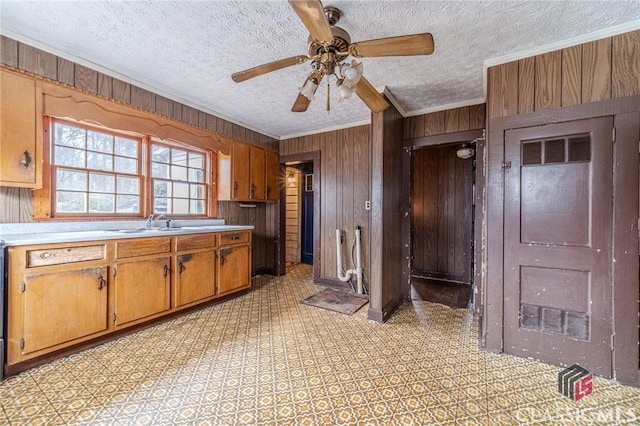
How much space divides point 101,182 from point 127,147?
0.48m

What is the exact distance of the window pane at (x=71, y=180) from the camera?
8.22ft

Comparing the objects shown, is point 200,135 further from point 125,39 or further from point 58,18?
point 58,18

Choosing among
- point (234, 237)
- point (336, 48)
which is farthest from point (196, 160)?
point (336, 48)

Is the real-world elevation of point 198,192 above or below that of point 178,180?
below

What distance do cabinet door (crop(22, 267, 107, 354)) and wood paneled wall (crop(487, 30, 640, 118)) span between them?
3671mm

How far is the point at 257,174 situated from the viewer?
4.36 metres

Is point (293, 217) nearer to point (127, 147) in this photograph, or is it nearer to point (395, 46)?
point (127, 147)

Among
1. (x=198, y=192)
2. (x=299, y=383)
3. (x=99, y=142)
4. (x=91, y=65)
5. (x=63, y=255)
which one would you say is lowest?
(x=299, y=383)

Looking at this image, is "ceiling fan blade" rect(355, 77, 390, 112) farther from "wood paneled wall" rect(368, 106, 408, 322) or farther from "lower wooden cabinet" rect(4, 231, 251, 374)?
"lower wooden cabinet" rect(4, 231, 251, 374)

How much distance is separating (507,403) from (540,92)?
7.44 ft

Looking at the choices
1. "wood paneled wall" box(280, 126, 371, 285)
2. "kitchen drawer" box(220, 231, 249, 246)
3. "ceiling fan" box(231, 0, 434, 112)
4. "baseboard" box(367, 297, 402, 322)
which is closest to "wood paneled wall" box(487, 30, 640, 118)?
"ceiling fan" box(231, 0, 434, 112)

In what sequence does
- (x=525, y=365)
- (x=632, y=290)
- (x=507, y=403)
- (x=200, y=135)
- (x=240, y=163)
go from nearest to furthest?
(x=507, y=403)
(x=632, y=290)
(x=525, y=365)
(x=200, y=135)
(x=240, y=163)

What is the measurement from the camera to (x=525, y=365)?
208cm

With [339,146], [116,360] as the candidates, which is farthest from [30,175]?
[339,146]
